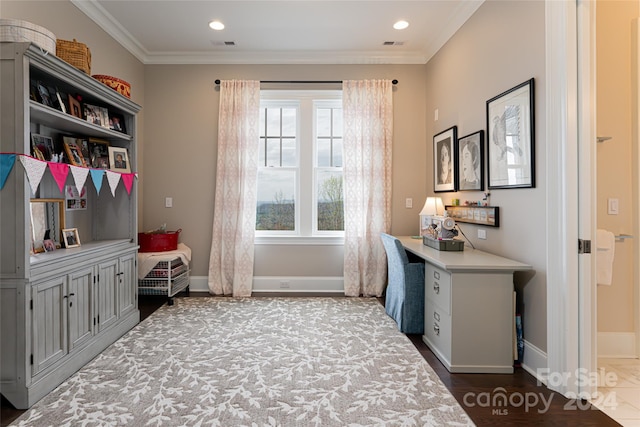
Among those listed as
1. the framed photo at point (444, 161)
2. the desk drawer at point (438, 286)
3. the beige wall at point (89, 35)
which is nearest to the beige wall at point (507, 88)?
the framed photo at point (444, 161)

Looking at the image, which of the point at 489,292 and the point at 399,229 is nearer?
the point at 489,292

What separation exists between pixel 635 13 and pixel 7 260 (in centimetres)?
Answer: 458

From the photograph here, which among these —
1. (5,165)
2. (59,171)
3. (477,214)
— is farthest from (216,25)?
(477,214)

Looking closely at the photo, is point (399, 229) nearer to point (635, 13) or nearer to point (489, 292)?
point (489, 292)

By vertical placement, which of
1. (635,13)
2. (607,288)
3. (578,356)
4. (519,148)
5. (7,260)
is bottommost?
(578,356)

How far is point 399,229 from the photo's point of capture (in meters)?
4.29

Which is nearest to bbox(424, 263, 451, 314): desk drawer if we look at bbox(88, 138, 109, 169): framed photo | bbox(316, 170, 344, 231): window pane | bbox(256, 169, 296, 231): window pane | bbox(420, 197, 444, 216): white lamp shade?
bbox(420, 197, 444, 216): white lamp shade

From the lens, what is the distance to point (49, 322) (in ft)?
6.81

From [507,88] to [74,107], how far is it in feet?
11.1

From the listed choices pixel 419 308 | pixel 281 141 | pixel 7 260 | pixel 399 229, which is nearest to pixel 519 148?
pixel 419 308

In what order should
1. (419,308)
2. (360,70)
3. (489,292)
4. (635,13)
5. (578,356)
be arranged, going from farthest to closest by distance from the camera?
1. (360,70)
2. (419,308)
3. (635,13)
4. (489,292)
5. (578,356)

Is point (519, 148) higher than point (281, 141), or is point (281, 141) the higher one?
point (281, 141)

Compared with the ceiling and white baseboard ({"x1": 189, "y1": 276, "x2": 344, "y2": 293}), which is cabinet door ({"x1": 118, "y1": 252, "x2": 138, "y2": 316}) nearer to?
white baseboard ({"x1": 189, "y1": 276, "x2": 344, "y2": 293})

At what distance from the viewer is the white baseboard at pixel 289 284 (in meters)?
4.27
